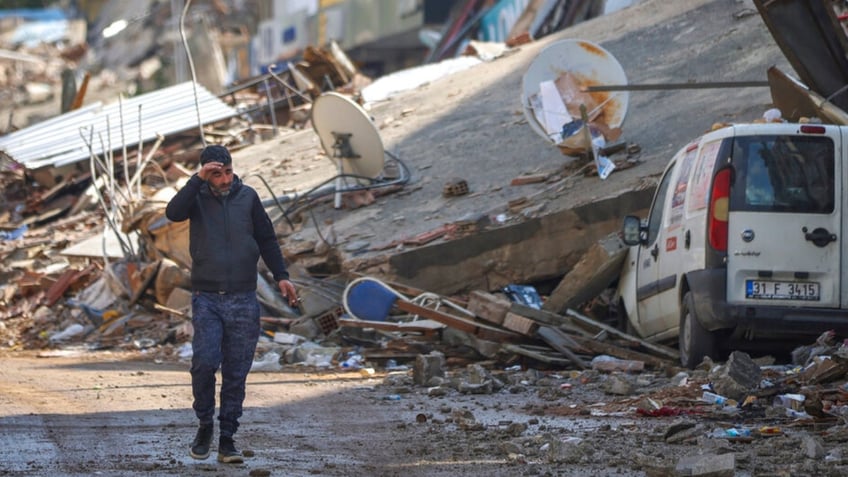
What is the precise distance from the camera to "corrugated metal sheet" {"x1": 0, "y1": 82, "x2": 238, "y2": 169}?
2423cm

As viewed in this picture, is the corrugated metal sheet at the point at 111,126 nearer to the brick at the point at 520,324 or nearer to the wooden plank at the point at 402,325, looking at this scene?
the wooden plank at the point at 402,325

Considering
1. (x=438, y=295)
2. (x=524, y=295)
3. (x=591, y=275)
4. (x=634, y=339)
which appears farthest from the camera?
(x=524, y=295)

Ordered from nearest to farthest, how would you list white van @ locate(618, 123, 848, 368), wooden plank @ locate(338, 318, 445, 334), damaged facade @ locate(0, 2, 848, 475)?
damaged facade @ locate(0, 2, 848, 475), white van @ locate(618, 123, 848, 368), wooden plank @ locate(338, 318, 445, 334)

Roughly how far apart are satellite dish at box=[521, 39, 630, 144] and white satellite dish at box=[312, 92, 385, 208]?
190 centimetres

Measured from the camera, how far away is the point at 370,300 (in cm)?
1331

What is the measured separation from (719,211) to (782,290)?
72 centimetres

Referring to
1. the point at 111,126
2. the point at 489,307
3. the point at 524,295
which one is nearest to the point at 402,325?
the point at 489,307

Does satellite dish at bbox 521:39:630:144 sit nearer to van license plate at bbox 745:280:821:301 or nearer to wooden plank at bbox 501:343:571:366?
wooden plank at bbox 501:343:571:366

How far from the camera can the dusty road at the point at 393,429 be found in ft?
22.5

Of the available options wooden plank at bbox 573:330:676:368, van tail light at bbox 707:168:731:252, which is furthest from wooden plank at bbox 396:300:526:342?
van tail light at bbox 707:168:731:252

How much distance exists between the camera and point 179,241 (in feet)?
56.2

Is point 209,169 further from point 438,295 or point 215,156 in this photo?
point 438,295

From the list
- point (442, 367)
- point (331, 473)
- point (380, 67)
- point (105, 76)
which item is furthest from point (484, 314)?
point (105, 76)

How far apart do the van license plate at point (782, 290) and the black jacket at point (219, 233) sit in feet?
13.4
